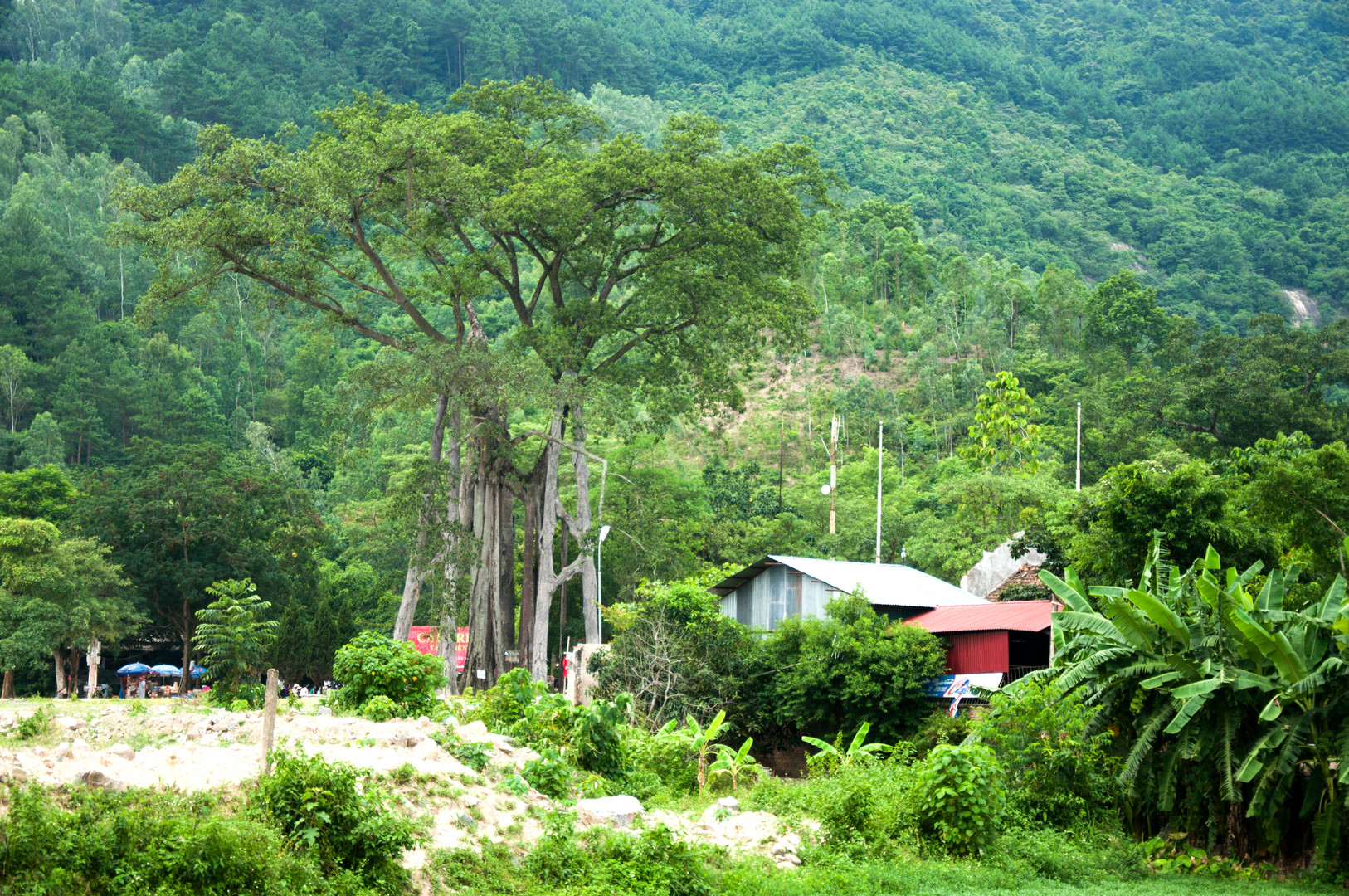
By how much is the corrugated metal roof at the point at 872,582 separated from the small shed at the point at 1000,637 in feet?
6.89

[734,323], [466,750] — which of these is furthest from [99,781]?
[734,323]

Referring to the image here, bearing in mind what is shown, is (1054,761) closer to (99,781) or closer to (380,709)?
(380,709)

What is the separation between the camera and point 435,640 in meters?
31.4

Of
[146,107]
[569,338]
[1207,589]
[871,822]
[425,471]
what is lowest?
[871,822]

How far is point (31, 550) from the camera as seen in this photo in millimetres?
38094

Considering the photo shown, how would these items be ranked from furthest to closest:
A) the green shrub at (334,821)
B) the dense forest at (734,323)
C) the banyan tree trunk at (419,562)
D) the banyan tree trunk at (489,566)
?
the dense forest at (734,323) → the banyan tree trunk at (489,566) → the banyan tree trunk at (419,562) → the green shrub at (334,821)

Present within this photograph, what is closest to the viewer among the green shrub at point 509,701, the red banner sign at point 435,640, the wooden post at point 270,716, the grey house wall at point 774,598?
the wooden post at point 270,716

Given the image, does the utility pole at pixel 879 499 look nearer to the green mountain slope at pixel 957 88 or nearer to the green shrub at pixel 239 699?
the green shrub at pixel 239 699

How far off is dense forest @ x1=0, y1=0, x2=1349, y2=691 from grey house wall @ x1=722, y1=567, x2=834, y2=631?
12.2 feet

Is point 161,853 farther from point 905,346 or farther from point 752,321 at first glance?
point 905,346

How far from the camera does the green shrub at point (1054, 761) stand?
1561 centimetres

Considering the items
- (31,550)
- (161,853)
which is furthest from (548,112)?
(161,853)

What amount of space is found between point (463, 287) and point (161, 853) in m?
23.5

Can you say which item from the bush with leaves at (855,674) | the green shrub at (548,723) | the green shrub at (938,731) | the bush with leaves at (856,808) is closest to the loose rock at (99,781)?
the green shrub at (548,723)
